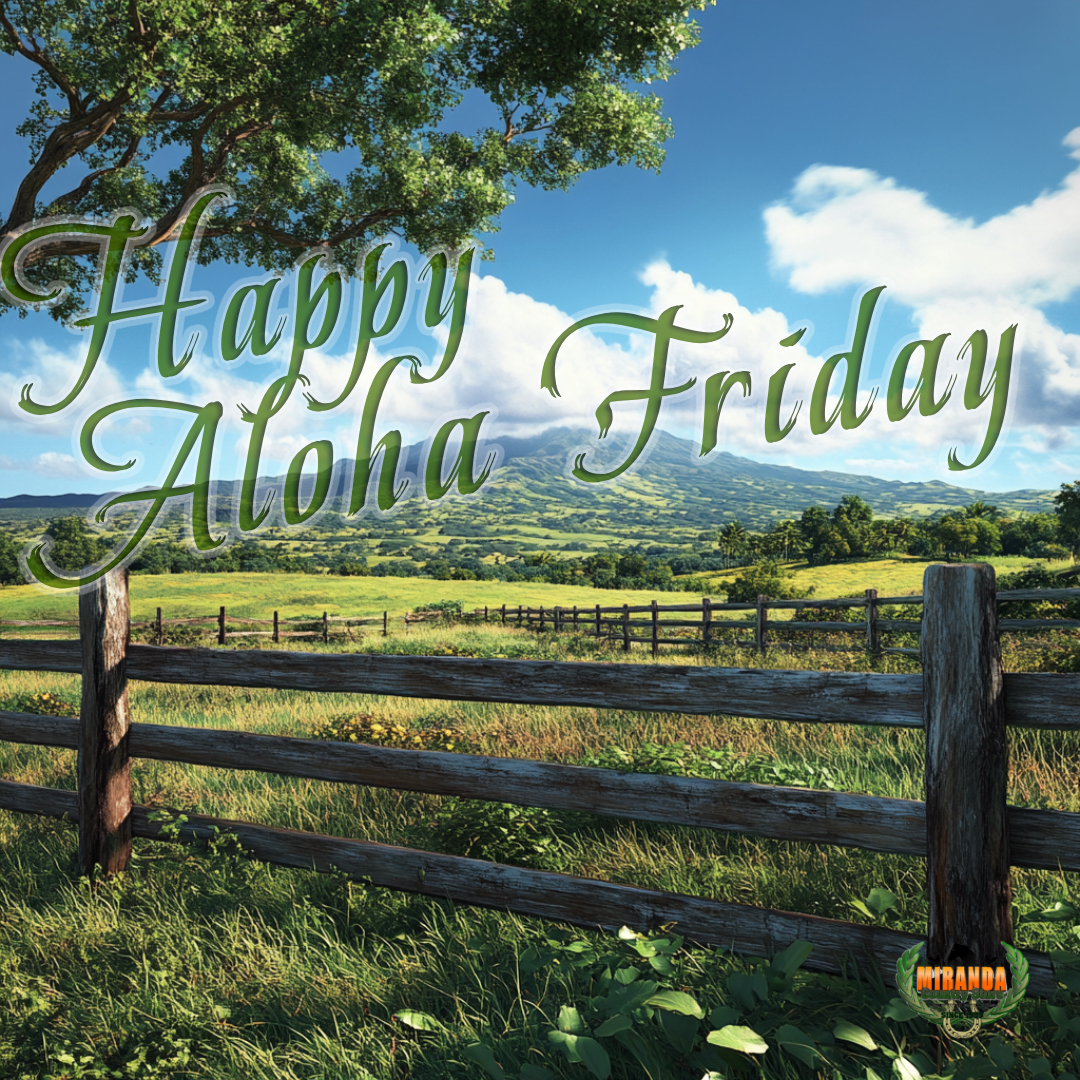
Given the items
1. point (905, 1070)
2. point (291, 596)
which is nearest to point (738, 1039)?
point (905, 1070)

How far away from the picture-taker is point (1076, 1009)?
2600 millimetres

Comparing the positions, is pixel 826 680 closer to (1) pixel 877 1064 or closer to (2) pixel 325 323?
(1) pixel 877 1064

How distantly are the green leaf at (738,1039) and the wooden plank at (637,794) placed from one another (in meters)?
1.05

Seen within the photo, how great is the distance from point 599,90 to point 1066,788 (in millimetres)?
12505

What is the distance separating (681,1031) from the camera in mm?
2436

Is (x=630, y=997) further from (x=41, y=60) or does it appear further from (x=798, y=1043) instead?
(x=41, y=60)

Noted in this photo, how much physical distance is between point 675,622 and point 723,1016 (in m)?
19.3

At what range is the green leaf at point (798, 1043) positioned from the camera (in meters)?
2.22

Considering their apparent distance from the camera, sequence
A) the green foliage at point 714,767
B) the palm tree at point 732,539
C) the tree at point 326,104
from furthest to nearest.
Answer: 1. the palm tree at point 732,539
2. the tree at point 326,104
3. the green foliage at point 714,767

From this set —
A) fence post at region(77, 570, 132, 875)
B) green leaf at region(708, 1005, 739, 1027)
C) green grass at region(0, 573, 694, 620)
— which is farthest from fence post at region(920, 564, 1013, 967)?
green grass at region(0, 573, 694, 620)

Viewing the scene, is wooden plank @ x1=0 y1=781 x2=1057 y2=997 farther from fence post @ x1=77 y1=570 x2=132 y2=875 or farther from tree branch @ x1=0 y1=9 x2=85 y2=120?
tree branch @ x1=0 y1=9 x2=85 y2=120

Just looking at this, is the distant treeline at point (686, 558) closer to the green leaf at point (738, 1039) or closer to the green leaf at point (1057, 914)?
the green leaf at point (1057, 914)

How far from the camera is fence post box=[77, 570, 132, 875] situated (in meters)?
4.48

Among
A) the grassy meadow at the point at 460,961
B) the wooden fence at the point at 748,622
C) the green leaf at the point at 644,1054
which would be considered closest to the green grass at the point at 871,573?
the wooden fence at the point at 748,622
